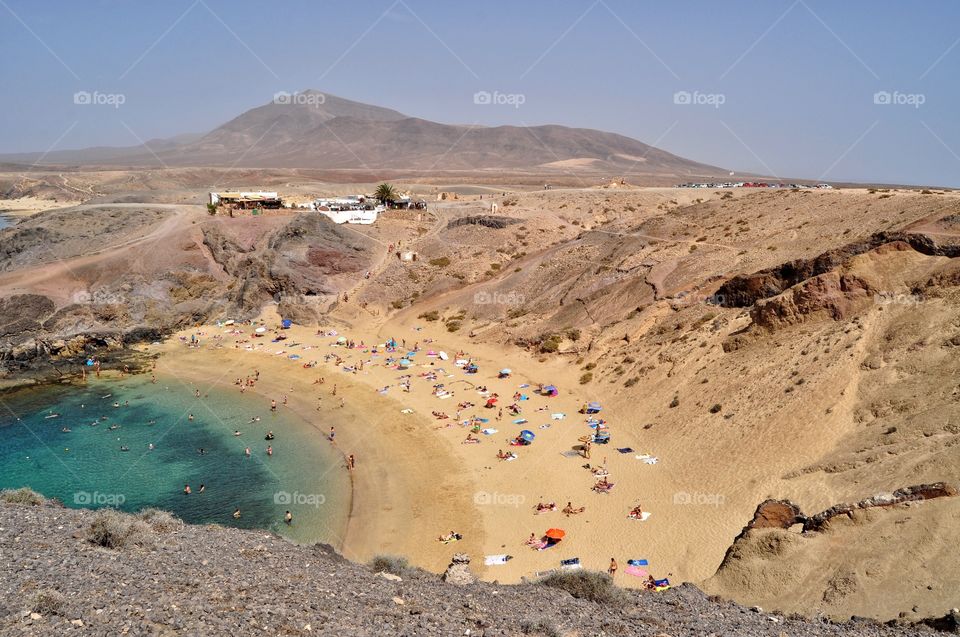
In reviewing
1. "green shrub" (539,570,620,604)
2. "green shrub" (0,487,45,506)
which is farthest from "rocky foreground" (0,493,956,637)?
"green shrub" (0,487,45,506)

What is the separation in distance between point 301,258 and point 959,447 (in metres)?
49.7

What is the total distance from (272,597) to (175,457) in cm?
2084

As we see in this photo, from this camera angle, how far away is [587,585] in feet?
50.6

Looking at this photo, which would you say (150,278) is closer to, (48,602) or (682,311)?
(682,311)

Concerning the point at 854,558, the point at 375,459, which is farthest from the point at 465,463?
the point at 854,558

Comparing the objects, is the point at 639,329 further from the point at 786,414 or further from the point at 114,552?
the point at 114,552

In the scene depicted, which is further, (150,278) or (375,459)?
(150,278)

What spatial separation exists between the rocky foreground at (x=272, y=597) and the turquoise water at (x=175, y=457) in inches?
339

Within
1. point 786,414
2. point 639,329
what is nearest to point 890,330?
point 786,414

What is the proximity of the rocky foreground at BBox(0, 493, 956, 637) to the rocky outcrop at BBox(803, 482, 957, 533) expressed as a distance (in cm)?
355

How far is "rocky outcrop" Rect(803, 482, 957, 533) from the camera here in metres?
16.2

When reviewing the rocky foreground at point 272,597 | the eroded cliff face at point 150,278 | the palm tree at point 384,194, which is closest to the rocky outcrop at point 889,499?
the rocky foreground at point 272,597

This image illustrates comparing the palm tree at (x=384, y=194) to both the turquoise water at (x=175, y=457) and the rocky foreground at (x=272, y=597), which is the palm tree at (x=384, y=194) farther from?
the rocky foreground at (x=272, y=597)

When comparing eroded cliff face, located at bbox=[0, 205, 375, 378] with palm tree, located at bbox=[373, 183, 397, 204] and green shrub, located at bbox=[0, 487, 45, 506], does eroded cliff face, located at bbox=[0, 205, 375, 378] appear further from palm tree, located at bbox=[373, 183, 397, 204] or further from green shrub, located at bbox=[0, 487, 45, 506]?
green shrub, located at bbox=[0, 487, 45, 506]
